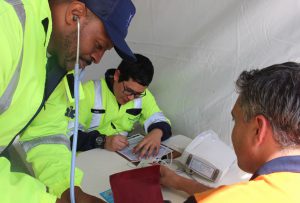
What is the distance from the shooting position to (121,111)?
5.98 feet

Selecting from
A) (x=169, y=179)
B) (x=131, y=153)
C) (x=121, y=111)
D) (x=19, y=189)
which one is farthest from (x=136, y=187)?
(x=121, y=111)

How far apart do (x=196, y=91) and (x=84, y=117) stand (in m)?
0.68

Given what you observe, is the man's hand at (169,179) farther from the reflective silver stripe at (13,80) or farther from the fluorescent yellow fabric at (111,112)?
the reflective silver stripe at (13,80)

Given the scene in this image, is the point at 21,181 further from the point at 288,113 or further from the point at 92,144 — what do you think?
the point at 92,144

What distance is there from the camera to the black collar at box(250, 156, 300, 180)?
709mm

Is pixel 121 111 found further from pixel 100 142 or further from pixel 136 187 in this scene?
pixel 136 187

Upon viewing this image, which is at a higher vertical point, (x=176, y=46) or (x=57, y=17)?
(x=57, y=17)

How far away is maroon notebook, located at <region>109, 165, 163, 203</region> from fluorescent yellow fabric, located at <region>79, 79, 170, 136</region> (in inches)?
24.2

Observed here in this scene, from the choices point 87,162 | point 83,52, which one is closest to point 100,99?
point 87,162

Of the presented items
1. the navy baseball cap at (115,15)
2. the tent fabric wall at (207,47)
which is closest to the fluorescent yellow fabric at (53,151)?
the navy baseball cap at (115,15)

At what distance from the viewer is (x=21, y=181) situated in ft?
2.23

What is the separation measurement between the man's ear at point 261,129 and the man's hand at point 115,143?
0.90 meters

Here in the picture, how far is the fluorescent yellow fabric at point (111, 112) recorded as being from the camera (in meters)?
1.71

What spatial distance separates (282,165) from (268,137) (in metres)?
0.08
